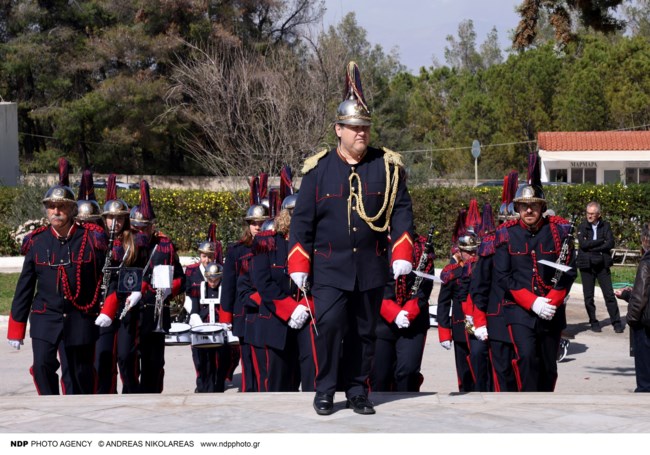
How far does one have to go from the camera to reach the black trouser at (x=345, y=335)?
21.7 ft

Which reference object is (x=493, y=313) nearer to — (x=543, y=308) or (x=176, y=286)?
(x=543, y=308)

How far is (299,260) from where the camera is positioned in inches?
265

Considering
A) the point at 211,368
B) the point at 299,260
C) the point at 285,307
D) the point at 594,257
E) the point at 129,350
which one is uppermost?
the point at 299,260

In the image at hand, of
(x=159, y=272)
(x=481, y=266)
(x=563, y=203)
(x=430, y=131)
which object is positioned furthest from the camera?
(x=430, y=131)

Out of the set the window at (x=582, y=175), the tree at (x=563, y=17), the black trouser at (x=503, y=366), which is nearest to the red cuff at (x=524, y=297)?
the black trouser at (x=503, y=366)

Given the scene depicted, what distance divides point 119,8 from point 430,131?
22.6 metres

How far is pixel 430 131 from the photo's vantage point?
6444 centimetres

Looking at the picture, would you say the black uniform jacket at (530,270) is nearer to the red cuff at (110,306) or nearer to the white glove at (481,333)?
the white glove at (481,333)

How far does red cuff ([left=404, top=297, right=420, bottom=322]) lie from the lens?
9.02 metres

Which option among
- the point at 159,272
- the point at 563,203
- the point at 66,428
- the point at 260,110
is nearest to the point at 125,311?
the point at 159,272

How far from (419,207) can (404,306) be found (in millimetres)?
16318

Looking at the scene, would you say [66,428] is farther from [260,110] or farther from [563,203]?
[260,110]

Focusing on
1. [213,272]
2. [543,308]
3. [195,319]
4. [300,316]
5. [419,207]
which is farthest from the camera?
[419,207]

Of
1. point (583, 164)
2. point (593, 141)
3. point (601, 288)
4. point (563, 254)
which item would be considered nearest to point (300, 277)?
point (563, 254)
